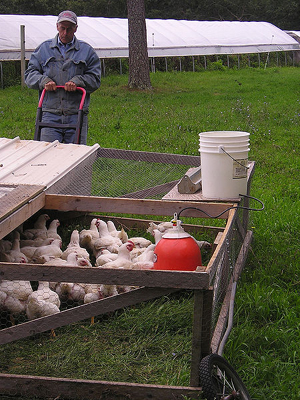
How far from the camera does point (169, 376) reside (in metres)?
3.12

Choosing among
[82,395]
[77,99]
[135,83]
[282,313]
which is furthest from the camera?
[135,83]

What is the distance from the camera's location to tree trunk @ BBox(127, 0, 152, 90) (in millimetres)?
16984

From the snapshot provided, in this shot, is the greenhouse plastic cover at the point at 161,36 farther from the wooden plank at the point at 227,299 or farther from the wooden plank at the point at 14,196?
the wooden plank at the point at 227,299

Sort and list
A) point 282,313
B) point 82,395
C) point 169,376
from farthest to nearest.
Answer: point 282,313
point 169,376
point 82,395

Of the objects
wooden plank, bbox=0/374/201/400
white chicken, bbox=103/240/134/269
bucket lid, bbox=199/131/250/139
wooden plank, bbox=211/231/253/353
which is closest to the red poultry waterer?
wooden plank, bbox=211/231/253/353

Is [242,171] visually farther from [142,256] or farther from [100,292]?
[100,292]

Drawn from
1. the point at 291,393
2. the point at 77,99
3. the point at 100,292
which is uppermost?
the point at 77,99

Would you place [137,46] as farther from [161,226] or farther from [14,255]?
[14,255]

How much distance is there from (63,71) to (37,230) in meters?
2.23

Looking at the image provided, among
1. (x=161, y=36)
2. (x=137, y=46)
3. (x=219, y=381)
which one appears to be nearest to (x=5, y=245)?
(x=219, y=381)

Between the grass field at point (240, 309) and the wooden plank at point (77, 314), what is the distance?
10.0 inches

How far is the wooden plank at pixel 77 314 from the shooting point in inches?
118

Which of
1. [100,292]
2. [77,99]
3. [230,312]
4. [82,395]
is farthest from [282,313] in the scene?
[77,99]

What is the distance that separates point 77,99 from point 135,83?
455 inches
